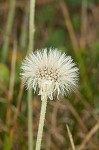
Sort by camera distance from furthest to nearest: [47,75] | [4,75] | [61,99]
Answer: [4,75]
[61,99]
[47,75]

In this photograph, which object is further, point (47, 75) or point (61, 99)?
point (61, 99)

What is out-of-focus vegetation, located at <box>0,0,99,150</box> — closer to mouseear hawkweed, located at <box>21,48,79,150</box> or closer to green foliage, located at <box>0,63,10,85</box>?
green foliage, located at <box>0,63,10,85</box>

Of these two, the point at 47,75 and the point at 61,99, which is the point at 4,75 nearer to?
the point at 61,99

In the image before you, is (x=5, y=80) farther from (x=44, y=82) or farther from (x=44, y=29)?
(x=44, y=82)

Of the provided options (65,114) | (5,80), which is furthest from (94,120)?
(5,80)

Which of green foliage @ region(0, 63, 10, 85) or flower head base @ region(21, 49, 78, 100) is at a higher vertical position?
green foliage @ region(0, 63, 10, 85)

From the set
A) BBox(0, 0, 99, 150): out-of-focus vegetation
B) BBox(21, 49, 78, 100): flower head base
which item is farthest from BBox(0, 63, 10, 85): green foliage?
BBox(21, 49, 78, 100): flower head base

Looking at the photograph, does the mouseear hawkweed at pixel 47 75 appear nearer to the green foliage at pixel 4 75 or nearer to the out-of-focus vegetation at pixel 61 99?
the out-of-focus vegetation at pixel 61 99

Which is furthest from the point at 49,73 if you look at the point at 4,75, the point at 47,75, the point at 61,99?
the point at 4,75
